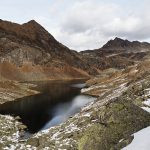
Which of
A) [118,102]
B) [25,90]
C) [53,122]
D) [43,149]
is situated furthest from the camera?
[25,90]

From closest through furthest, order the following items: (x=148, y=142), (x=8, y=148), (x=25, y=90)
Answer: (x=148, y=142) < (x=8, y=148) < (x=25, y=90)

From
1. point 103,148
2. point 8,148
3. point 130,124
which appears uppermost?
point 130,124

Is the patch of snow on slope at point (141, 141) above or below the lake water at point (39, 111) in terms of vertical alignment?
above

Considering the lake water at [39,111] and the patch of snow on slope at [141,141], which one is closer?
the patch of snow on slope at [141,141]

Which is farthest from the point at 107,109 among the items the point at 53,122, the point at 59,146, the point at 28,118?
the point at 28,118

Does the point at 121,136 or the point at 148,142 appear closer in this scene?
the point at 148,142

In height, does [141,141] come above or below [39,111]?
above

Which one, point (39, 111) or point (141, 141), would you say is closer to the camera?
point (141, 141)

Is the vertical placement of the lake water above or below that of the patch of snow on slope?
below

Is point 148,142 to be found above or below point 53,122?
above

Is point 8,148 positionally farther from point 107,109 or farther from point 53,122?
point 53,122

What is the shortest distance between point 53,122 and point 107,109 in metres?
46.0

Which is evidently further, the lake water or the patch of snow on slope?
the lake water

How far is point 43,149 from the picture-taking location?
26.3 metres
